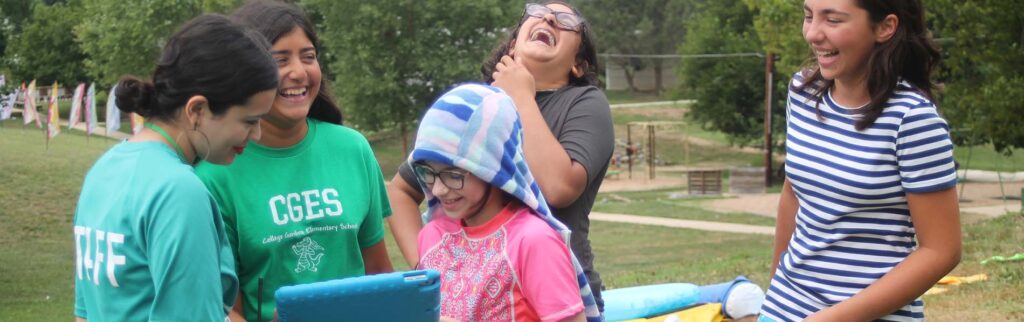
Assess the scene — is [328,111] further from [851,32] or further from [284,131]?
[851,32]

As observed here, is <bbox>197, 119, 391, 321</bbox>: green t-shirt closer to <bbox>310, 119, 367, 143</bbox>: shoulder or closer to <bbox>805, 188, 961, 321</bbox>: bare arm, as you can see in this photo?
<bbox>310, 119, 367, 143</bbox>: shoulder

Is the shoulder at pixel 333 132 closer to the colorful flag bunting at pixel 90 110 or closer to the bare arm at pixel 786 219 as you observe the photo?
the bare arm at pixel 786 219

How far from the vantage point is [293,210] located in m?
2.97

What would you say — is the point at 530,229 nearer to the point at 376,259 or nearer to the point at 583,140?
the point at 583,140

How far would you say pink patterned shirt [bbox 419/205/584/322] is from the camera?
2703mm

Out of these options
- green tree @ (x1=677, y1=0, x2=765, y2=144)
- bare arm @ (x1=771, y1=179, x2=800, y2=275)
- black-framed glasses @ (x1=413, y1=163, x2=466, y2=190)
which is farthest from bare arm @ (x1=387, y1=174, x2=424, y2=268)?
green tree @ (x1=677, y1=0, x2=765, y2=144)

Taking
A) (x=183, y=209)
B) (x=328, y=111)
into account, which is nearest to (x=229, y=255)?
(x=183, y=209)

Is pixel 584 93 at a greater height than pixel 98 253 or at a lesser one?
lesser

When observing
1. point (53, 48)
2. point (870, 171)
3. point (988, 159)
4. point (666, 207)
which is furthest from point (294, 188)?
point (53, 48)

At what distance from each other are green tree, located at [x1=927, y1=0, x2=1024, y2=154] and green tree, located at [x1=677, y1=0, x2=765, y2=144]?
23161 millimetres

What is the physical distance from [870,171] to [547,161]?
2.65 feet

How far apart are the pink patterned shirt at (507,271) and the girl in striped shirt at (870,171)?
1.92ft

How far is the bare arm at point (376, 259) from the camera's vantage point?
3285mm

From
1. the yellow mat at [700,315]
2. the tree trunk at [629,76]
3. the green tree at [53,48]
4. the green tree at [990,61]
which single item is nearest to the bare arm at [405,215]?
the yellow mat at [700,315]
